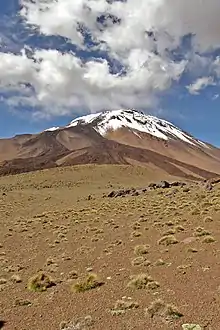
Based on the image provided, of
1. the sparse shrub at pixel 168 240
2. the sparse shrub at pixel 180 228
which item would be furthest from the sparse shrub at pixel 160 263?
the sparse shrub at pixel 180 228

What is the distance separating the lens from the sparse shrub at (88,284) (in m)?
14.5

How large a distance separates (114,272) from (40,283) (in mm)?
2858

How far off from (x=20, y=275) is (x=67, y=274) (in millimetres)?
2299

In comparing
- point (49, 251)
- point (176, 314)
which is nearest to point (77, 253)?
point (49, 251)

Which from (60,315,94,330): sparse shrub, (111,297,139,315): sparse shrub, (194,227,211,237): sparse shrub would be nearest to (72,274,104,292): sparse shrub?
(111,297,139,315): sparse shrub

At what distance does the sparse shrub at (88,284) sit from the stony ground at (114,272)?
0.03 m

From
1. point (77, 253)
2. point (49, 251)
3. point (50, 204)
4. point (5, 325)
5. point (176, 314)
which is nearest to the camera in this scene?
point (176, 314)

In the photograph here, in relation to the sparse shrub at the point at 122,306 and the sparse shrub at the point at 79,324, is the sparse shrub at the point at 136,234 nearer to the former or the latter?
the sparse shrub at the point at 122,306

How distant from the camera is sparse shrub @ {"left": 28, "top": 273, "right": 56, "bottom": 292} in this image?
1525 centimetres

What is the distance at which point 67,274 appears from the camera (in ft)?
56.5

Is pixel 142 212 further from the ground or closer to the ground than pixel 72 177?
closer to the ground

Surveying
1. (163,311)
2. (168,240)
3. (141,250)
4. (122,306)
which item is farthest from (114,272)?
(163,311)

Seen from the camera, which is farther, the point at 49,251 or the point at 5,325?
the point at 49,251

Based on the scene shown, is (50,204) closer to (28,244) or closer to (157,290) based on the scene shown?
(28,244)
